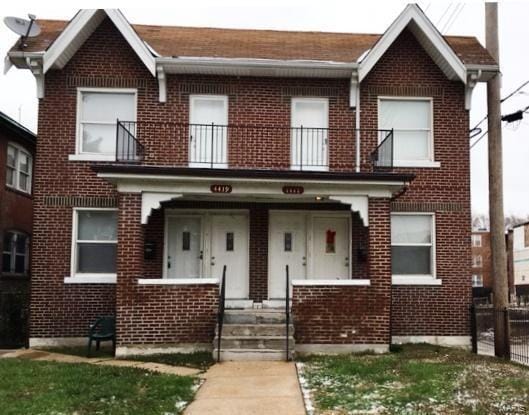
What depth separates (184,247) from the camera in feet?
43.8

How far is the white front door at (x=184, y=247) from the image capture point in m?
13.3

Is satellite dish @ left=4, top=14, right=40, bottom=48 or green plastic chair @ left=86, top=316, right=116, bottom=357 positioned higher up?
satellite dish @ left=4, top=14, right=40, bottom=48

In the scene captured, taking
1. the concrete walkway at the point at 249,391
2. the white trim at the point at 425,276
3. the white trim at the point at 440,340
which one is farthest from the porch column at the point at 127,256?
the white trim at the point at 440,340

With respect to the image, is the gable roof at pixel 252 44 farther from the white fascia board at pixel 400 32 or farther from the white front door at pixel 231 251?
the white front door at pixel 231 251

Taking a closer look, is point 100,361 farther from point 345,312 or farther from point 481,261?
point 481,261

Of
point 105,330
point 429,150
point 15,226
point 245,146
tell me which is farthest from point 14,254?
point 429,150

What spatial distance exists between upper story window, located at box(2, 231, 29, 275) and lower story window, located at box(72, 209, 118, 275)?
5033mm

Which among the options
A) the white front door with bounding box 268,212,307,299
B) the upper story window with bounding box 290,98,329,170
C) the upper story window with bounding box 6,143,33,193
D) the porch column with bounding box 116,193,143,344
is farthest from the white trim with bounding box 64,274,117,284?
the upper story window with bounding box 6,143,33,193

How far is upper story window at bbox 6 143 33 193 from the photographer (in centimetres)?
1698

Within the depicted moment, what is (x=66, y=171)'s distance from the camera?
13000 mm

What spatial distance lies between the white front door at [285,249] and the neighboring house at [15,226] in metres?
7.01

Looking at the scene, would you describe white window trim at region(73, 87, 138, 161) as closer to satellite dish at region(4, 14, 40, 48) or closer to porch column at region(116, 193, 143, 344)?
satellite dish at region(4, 14, 40, 48)

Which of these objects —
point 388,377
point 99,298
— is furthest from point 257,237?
point 388,377

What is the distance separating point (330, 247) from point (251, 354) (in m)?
3.97
